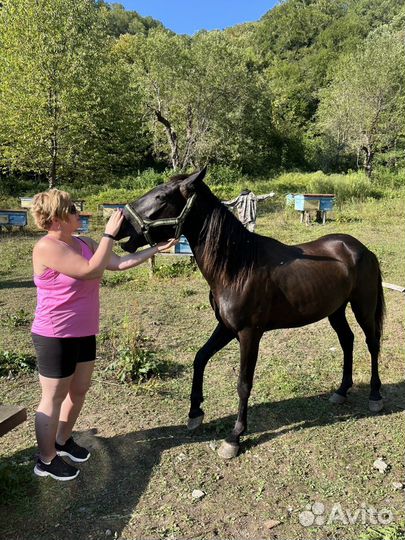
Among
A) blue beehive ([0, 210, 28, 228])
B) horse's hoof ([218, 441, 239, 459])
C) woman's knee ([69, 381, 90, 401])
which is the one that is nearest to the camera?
woman's knee ([69, 381, 90, 401])

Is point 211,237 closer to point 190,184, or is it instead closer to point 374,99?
point 190,184

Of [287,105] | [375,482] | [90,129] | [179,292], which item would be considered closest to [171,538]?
[375,482]

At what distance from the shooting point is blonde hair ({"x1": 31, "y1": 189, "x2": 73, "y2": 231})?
2578 millimetres

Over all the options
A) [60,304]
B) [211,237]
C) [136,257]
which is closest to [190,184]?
[211,237]

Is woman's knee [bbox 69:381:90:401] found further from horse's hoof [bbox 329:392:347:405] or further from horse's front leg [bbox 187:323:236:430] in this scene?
horse's hoof [bbox 329:392:347:405]

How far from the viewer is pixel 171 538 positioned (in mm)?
2375

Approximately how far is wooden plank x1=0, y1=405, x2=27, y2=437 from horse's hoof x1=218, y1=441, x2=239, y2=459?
1.49m

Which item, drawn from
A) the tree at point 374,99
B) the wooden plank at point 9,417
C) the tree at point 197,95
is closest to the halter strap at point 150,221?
the wooden plank at point 9,417

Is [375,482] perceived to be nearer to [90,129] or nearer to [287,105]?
[90,129]

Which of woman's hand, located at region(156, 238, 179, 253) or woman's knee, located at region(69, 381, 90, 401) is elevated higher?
woman's hand, located at region(156, 238, 179, 253)

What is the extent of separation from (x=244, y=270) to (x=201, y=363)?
914 millimetres

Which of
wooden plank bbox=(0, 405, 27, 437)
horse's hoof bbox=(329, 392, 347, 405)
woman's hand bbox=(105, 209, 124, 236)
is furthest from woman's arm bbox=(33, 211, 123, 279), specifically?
horse's hoof bbox=(329, 392, 347, 405)

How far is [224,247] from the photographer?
306cm

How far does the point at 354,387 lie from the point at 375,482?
58.7 inches
